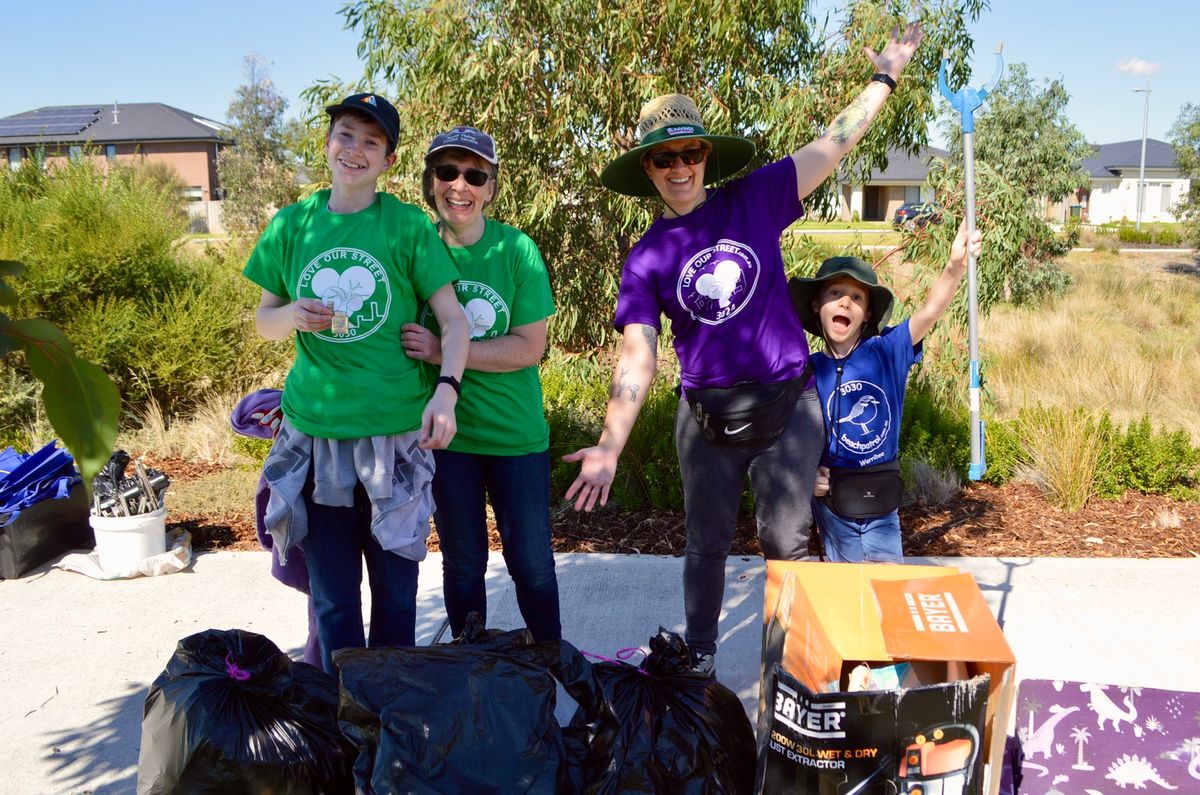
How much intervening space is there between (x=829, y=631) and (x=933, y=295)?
124 centimetres

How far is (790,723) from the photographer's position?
6.74 ft

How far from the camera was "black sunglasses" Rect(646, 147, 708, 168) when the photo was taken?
108 inches

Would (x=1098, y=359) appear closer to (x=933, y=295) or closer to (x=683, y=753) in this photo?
(x=933, y=295)

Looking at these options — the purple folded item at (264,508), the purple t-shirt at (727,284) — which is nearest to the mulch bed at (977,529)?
the purple folded item at (264,508)

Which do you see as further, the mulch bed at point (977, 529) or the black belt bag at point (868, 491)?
the mulch bed at point (977, 529)

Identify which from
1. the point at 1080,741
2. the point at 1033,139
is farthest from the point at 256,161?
the point at 1080,741

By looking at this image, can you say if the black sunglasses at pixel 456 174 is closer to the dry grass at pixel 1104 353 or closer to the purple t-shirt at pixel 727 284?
the purple t-shirt at pixel 727 284

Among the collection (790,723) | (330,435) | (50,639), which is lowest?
(50,639)

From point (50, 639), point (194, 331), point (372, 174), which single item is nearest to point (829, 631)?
point (372, 174)

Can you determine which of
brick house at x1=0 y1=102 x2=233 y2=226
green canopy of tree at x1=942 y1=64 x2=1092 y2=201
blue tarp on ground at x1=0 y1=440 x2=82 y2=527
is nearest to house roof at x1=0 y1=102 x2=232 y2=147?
brick house at x1=0 y1=102 x2=233 y2=226

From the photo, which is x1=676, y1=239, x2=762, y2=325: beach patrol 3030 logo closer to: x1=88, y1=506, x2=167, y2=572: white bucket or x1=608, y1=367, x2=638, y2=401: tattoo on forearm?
x1=608, y1=367, x2=638, y2=401: tattoo on forearm

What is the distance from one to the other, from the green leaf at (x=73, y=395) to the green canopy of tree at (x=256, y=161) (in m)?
22.7

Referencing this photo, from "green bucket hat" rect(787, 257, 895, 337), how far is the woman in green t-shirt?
905 millimetres

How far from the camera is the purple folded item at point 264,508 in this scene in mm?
2809
